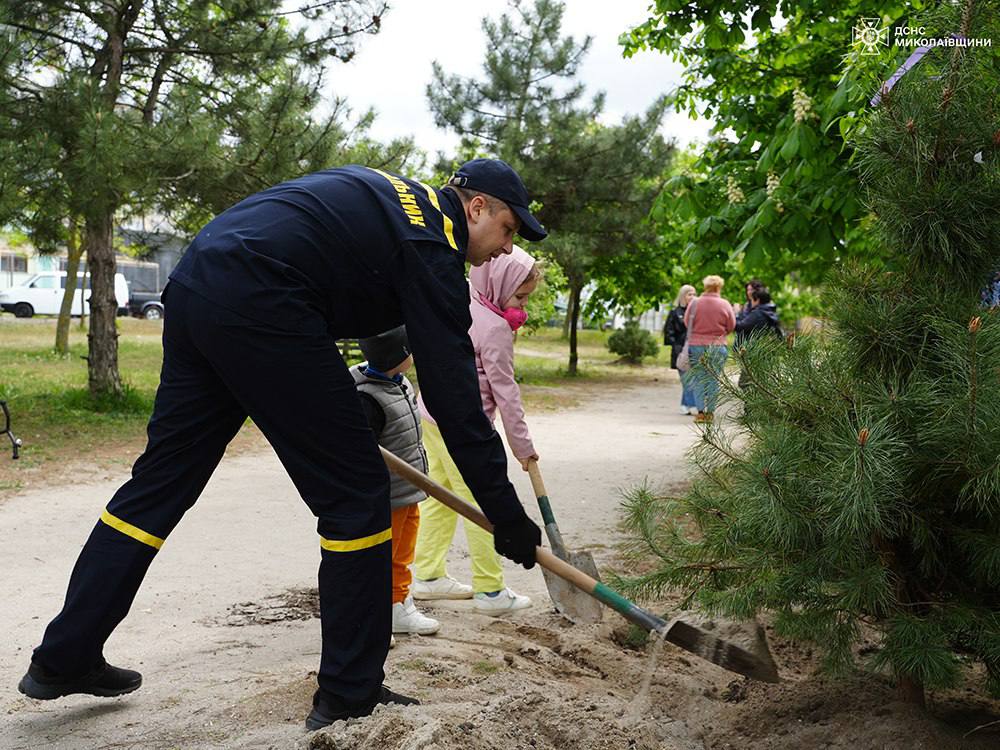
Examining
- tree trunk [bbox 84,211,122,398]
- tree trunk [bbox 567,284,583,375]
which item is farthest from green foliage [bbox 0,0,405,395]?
tree trunk [bbox 567,284,583,375]

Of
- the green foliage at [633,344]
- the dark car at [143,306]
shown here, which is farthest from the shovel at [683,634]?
the dark car at [143,306]

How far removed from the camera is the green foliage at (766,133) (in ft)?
21.0

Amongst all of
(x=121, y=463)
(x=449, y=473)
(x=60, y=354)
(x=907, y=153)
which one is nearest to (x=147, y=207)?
(x=121, y=463)

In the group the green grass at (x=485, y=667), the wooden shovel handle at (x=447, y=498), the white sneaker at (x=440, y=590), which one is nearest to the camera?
the wooden shovel handle at (x=447, y=498)

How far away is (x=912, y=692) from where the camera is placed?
11.3ft

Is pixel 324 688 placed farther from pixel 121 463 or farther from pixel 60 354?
pixel 60 354

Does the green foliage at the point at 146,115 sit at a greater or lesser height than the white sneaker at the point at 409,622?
greater

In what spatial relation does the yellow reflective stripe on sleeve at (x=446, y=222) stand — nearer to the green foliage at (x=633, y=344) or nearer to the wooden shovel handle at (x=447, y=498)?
the wooden shovel handle at (x=447, y=498)

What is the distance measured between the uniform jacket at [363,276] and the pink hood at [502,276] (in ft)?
5.03

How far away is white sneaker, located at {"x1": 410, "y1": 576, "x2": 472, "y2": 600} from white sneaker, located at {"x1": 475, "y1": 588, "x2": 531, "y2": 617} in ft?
0.55

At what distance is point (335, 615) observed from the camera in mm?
3090

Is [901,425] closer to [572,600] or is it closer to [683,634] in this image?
[683,634]

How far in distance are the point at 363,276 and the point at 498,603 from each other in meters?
2.23

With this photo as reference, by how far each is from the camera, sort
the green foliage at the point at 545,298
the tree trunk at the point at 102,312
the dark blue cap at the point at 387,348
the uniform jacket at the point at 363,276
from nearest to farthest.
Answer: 1. the uniform jacket at the point at 363,276
2. the dark blue cap at the point at 387,348
3. the tree trunk at the point at 102,312
4. the green foliage at the point at 545,298
